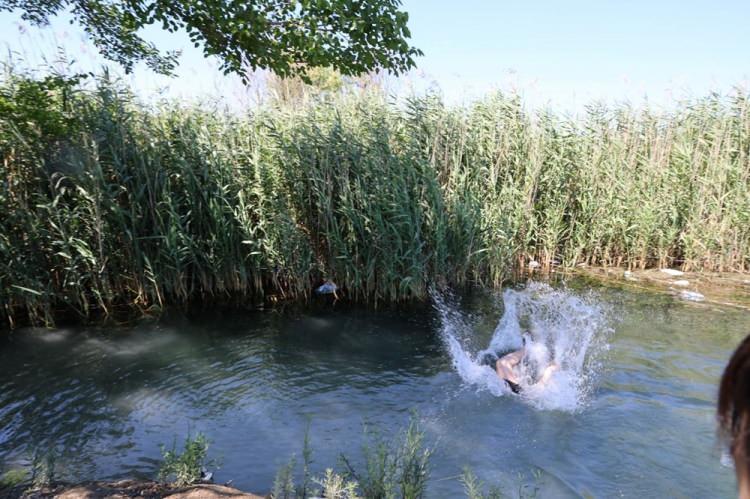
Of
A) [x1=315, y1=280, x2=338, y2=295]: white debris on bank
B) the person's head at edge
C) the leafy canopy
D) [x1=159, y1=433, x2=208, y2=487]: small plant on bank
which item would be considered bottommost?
[x1=159, y1=433, x2=208, y2=487]: small plant on bank

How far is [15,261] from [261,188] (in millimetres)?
3367

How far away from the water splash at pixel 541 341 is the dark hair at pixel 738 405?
4.91 meters

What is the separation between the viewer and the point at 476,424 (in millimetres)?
5105

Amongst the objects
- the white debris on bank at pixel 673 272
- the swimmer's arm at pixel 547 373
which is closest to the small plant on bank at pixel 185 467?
the swimmer's arm at pixel 547 373

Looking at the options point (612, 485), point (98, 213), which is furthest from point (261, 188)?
point (612, 485)

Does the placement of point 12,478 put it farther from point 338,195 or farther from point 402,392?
point 338,195

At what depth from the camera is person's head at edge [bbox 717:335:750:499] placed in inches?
30.8

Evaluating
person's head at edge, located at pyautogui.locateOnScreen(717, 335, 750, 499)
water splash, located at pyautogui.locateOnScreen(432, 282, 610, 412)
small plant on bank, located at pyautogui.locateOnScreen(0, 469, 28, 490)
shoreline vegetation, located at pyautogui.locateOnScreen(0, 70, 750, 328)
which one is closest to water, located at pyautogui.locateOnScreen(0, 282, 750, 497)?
water splash, located at pyautogui.locateOnScreen(432, 282, 610, 412)

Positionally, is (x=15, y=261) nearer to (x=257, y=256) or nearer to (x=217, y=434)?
(x=257, y=256)

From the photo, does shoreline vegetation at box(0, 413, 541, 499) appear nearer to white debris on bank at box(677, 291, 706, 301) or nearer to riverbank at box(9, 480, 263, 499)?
riverbank at box(9, 480, 263, 499)

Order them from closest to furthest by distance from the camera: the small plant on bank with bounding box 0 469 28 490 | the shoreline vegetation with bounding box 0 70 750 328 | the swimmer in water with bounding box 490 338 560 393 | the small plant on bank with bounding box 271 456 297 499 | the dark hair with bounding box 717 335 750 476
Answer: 1. the dark hair with bounding box 717 335 750 476
2. the small plant on bank with bounding box 271 456 297 499
3. the small plant on bank with bounding box 0 469 28 490
4. the swimmer in water with bounding box 490 338 560 393
5. the shoreline vegetation with bounding box 0 70 750 328

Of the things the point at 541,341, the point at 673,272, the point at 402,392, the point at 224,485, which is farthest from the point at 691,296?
the point at 224,485

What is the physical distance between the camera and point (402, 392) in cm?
582

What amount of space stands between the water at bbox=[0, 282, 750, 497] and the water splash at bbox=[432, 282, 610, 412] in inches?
1.1
